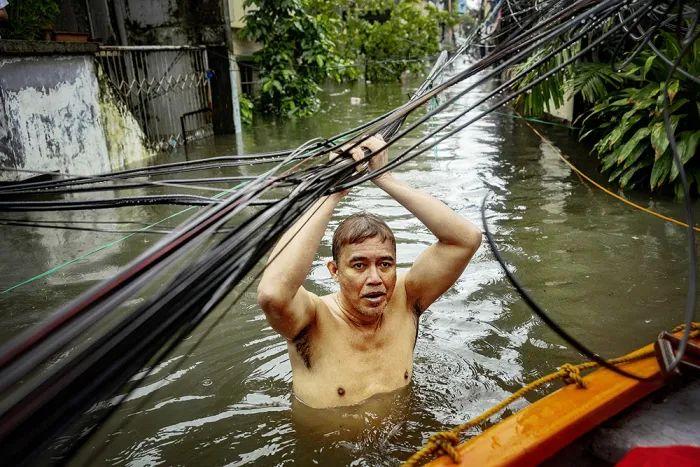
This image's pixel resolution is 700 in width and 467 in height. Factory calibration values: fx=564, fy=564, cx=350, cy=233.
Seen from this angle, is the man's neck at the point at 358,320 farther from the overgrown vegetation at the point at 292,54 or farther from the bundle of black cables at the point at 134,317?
the overgrown vegetation at the point at 292,54

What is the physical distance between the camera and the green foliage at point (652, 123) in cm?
623

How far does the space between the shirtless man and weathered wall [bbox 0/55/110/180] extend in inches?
215

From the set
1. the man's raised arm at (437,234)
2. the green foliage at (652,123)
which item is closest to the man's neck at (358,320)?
the man's raised arm at (437,234)

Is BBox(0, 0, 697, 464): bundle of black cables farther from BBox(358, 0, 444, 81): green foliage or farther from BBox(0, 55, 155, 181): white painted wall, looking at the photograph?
BBox(358, 0, 444, 81): green foliage

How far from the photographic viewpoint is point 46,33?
7531 mm

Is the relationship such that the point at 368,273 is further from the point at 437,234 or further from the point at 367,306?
the point at 437,234

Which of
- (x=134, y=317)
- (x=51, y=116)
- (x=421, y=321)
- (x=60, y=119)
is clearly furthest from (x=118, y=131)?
(x=134, y=317)

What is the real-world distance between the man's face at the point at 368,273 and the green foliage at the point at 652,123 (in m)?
4.84

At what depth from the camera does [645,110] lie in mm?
6930

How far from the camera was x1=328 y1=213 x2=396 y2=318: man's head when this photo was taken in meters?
2.68

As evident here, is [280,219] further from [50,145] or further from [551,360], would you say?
[50,145]

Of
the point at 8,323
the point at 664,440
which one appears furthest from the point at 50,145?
the point at 664,440

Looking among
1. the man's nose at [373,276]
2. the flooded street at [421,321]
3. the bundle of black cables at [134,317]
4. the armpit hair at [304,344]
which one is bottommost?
the flooded street at [421,321]

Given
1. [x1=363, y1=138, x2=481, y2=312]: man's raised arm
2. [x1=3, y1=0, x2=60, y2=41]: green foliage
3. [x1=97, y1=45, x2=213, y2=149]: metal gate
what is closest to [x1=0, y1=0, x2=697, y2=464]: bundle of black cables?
[x1=363, y1=138, x2=481, y2=312]: man's raised arm
